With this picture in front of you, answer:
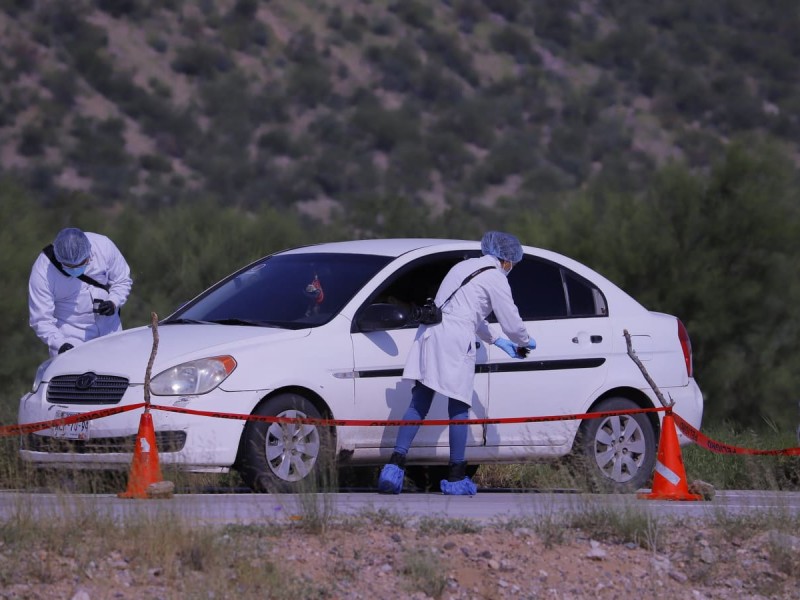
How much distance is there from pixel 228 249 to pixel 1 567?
2395 centimetres

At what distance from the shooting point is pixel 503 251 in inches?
426

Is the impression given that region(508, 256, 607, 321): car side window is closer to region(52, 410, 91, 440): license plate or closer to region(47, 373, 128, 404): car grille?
region(47, 373, 128, 404): car grille

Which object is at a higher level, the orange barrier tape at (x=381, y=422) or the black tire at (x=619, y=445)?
the orange barrier tape at (x=381, y=422)

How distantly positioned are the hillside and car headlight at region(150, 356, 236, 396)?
1282 inches

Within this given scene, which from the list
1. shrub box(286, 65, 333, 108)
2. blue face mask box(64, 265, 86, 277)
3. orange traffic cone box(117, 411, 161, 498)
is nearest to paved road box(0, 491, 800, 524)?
orange traffic cone box(117, 411, 161, 498)

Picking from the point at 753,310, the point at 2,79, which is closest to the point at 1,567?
the point at 753,310

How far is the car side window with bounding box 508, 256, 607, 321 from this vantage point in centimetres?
1136

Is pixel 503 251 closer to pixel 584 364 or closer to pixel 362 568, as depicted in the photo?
pixel 584 364

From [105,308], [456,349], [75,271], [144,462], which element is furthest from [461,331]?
[75,271]

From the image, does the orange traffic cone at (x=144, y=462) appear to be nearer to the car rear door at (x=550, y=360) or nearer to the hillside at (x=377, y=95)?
the car rear door at (x=550, y=360)

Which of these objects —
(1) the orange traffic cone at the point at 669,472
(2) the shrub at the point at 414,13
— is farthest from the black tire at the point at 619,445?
(2) the shrub at the point at 414,13

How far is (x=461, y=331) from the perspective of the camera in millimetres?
10492

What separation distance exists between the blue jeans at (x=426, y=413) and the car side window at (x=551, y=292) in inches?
43.2

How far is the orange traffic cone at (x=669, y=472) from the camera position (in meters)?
10.4
